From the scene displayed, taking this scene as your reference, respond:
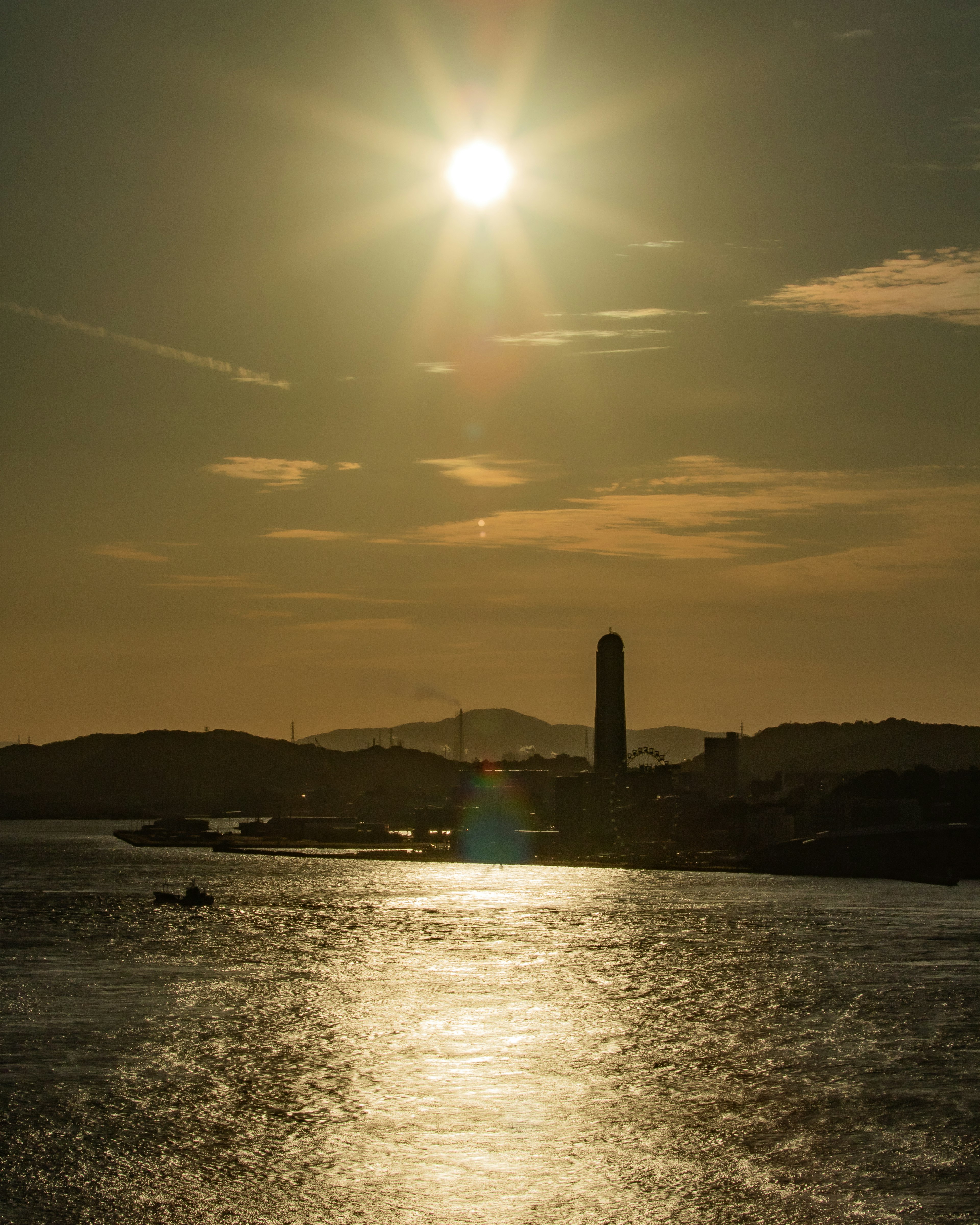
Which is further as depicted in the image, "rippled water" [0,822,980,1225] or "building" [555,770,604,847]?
"building" [555,770,604,847]

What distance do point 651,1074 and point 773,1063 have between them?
330cm

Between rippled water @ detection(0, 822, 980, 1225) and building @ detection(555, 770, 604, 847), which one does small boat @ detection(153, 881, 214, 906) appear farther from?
building @ detection(555, 770, 604, 847)

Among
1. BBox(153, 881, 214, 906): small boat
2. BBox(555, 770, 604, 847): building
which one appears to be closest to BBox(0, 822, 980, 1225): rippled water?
BBox(153, 881, 214, 906): small boat

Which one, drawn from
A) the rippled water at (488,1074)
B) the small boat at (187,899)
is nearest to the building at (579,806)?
the small boat at (187,899)

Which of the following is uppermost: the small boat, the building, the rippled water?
the building

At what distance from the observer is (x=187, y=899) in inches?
3145

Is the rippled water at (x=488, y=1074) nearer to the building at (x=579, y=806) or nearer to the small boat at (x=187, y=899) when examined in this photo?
the small boat at (x=187, y=899)

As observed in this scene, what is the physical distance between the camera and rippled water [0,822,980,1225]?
2347 cm

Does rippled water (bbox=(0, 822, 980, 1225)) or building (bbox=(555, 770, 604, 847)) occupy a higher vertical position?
building (bbox=(555, 770, 604, 847))

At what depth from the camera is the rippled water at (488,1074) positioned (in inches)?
924

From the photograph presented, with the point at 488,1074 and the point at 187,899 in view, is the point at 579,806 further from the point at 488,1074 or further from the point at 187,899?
the point at 488,1074

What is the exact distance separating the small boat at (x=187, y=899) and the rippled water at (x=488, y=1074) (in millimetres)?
13079

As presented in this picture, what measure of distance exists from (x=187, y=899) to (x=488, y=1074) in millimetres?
51429

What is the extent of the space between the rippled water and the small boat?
13079 mm
